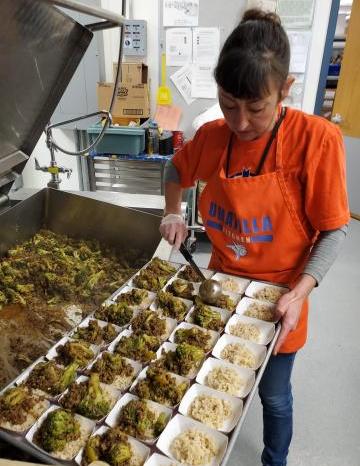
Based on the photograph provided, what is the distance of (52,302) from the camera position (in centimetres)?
156

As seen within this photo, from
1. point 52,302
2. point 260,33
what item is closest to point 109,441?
point 52,302

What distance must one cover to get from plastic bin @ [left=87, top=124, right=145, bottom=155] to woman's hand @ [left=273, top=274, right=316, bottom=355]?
96.1 inches

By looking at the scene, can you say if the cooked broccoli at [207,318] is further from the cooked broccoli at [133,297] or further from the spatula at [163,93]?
the spatula at [163,93]

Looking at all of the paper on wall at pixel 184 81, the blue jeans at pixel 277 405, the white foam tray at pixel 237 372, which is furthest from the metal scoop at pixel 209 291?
the paper on wall at pixel 184 81

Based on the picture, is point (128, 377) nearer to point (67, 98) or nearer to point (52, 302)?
point (52, 302)

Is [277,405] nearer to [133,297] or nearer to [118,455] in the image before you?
[133,297]

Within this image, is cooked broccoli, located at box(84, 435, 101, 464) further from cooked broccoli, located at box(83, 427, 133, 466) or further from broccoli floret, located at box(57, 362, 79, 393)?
broccoli floret, located at box(57, 362, 79, 393)

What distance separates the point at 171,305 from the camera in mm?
1219

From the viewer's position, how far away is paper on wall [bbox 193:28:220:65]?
3346 millimetres

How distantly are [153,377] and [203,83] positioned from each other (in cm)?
322

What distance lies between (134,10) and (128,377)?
3525 millimetres

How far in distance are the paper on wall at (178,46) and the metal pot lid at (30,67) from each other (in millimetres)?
2462

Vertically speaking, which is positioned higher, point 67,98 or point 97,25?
point 97,25

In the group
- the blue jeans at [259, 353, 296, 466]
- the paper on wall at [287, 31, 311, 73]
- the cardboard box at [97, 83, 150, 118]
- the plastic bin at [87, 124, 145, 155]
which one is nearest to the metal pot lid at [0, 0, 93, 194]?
the blue jeans at [259, 353, 296, 466]
